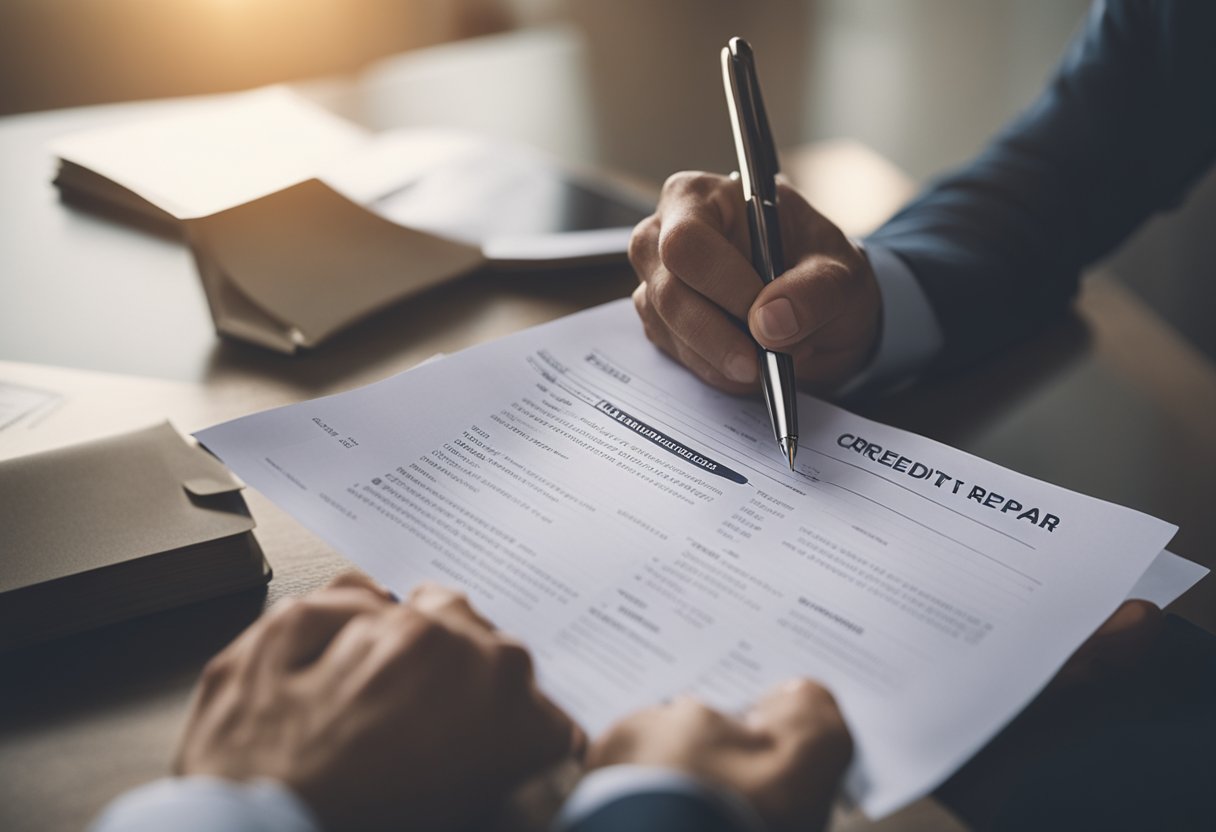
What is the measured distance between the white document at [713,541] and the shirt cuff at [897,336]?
0.09m

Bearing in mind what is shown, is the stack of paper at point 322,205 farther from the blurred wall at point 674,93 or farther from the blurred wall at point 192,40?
the blurred wall at point 192,40

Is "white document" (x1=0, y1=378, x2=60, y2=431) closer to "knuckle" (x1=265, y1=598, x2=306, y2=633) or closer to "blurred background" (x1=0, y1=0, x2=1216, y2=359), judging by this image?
"knuckle" (x1=265, y1=598, x2=306, y2=633)

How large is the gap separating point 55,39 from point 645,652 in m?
2.60

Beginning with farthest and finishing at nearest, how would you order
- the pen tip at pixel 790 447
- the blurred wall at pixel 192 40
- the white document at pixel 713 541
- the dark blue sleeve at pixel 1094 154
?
1. the blurred wall at pixel 192 40
2. the dark blue sleeve at pixel 1094 154
3. the pen tip at pixel 790 447
4. the white document at pixel 713 541

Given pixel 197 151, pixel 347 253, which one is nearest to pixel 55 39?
pixel 197 151

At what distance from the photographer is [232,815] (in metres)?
0.28

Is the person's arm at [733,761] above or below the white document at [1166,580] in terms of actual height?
above

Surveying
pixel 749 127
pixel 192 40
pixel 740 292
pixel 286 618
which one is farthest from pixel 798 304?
pixel 192 40

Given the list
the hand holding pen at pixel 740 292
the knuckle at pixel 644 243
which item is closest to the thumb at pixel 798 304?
the hand holding pen at pixel 740 292

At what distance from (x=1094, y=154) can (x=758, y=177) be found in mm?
408

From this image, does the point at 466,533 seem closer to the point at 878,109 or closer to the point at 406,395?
the point at 406,395

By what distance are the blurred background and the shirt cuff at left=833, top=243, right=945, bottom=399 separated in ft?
1.59

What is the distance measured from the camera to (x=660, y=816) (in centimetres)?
28

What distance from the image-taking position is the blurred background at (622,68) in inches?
50.6
